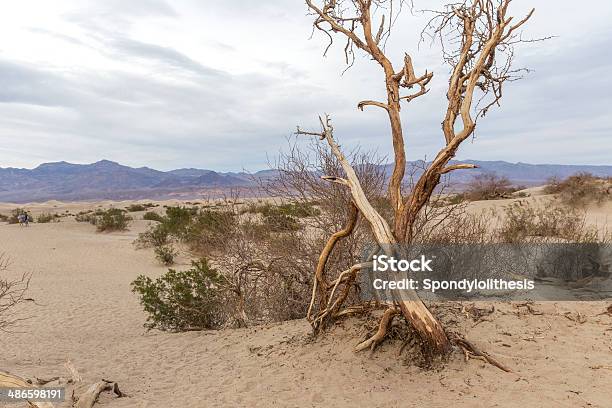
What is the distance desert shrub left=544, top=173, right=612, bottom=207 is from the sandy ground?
18.7 m

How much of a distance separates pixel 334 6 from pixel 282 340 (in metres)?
4.98

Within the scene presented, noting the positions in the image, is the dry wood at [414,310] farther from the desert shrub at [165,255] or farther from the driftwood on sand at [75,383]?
the desert shrub at [165,255]

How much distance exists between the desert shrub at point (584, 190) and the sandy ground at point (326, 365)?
18.7 metres

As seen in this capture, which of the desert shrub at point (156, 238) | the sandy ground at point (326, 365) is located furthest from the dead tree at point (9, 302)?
the desert shrub at point (156, 238)

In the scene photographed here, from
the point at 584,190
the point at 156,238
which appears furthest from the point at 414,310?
the point at 584,190

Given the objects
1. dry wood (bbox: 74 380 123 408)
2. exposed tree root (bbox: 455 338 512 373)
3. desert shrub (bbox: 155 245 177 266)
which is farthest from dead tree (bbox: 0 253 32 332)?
exposed tree root (bbox: 455 338 512 373)

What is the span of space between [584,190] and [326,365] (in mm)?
22790

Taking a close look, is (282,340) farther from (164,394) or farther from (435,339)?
(435,339)

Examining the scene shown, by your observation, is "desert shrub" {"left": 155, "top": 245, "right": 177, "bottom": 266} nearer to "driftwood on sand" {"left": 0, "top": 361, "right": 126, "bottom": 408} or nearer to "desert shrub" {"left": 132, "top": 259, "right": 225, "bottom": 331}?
"desert shrub" {"left": 132, "top": 259, "right": 225, "bottom": 331}

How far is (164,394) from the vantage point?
20.0 ft

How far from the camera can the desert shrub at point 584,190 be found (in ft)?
77.4

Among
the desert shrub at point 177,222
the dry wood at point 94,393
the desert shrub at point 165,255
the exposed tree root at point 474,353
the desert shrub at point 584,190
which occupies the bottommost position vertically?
the desert shrub at point 165,255

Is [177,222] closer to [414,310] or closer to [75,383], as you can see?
[75,383]

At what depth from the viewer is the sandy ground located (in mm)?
5137
